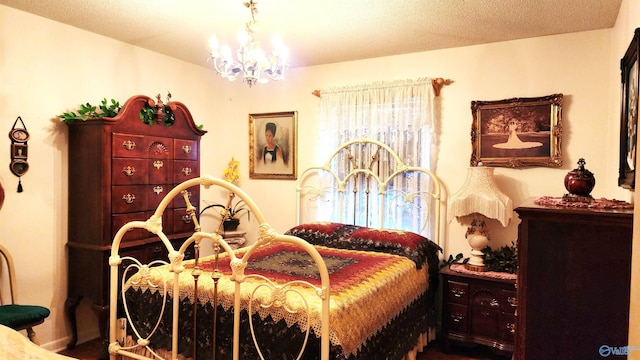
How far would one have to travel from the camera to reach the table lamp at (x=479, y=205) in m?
3.14

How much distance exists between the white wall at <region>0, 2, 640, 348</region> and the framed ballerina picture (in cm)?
Result: 7

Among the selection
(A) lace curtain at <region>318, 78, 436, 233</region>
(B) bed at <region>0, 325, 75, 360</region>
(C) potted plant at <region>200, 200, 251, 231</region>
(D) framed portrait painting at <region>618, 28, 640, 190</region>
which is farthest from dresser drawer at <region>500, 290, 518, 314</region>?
(B) bed at <region>0, 325, 75, 360</region>

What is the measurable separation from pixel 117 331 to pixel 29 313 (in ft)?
2.42

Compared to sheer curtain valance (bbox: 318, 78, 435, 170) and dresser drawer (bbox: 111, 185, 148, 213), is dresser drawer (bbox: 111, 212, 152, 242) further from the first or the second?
sheer curtain valance (bbox: 318, 78, 435, 170)

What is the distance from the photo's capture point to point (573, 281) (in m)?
1.46

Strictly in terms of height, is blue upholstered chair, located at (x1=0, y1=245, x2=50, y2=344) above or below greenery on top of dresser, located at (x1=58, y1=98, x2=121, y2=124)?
below

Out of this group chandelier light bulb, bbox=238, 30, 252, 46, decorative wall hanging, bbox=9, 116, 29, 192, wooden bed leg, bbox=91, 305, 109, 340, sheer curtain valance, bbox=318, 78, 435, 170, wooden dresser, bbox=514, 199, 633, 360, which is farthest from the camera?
sheer curtain valance, bbox=318, 78, 435, 170

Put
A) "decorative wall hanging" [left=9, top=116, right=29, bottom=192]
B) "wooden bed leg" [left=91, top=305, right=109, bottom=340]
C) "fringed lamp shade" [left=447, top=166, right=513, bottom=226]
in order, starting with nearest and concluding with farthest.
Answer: "decorative wall hanging" [left=9, top=116, right=29, bottom=192] < "wooden bed leg" [left=91, top=305, right=109, bottom=340] < "fringed lamp shade" [left=447, top=166, right=513, bottom=226]

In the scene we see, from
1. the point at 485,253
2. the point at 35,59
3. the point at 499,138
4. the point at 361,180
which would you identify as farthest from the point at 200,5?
the point at 485,253

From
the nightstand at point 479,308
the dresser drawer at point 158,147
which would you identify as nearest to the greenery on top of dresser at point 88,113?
the dresser drawer at point 158,147

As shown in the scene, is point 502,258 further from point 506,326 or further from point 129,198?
point 129,198

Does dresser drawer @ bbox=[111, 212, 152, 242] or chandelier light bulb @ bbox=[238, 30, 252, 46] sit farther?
dresser drawer @ bbox=[111, 212, 152, 242]

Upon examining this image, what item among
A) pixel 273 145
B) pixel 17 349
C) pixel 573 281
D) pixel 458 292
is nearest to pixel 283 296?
pixel 17 349

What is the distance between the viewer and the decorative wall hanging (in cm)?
290
